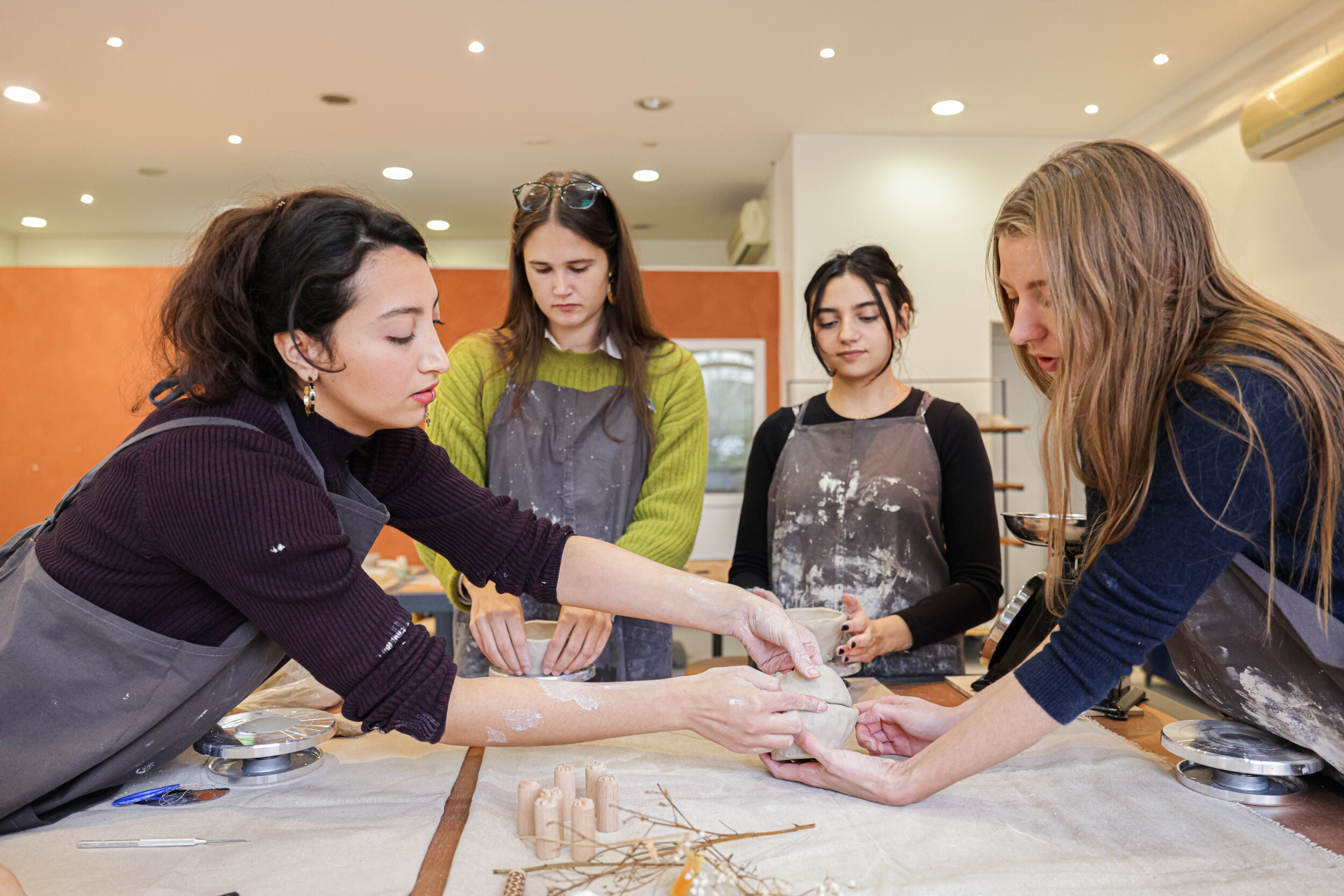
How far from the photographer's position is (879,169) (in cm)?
580

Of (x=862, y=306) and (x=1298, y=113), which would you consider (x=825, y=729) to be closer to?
(x=862, y=306)

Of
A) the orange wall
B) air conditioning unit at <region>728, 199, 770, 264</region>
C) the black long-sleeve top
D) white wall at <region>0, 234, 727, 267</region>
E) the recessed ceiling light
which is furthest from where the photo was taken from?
white wall at <region>0, 234, 727, 267</region>

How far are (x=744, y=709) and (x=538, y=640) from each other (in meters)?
0.46

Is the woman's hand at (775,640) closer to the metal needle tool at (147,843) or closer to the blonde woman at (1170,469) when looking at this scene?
the blonde woman at (1170,469)

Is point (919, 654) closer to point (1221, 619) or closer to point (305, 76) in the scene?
point (1221, 619)

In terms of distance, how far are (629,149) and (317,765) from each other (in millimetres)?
5273

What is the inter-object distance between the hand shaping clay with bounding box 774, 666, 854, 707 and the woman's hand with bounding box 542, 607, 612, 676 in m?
0.36

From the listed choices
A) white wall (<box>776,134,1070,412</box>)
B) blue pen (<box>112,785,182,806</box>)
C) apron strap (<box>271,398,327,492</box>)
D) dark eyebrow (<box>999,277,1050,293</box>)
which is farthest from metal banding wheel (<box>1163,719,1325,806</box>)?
white wall (<box>776,134,1070,412</box>)

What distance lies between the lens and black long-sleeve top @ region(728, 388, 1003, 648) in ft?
6.33

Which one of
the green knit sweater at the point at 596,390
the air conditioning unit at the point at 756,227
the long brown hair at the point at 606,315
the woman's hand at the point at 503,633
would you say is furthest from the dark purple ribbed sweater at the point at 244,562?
the air conditioning unit at the point at 756,227

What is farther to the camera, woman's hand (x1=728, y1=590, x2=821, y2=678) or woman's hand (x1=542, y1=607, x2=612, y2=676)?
woman's hand (x1=542, y1=607, x2=612, y2=676)

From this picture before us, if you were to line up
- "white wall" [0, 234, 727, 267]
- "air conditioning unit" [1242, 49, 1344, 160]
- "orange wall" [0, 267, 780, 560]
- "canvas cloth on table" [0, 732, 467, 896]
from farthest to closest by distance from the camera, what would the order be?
"white wall" [0, 234, 727, 267], "orange wall" [0, 267, 780, 560], "air conditioning unit" [1242, 49, 1344, 160], "canvas cloth on table" [0, 732, 467, 896]

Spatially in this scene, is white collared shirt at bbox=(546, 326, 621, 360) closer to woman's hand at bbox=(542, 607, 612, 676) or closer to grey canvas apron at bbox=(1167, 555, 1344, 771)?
woman's hand at bbox=(542, 607, 612, 676)

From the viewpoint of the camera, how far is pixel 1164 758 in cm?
125
